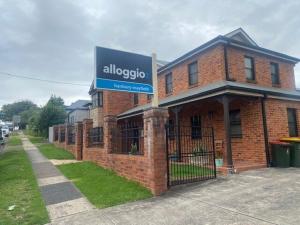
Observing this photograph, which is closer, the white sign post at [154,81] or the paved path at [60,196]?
the paved path at [60,196]

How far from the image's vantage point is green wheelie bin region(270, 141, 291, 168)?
1068 centimetres

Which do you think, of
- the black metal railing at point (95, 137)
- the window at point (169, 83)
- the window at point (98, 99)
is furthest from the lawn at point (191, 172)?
the window at point (98, 99)

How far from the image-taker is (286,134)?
12.4 meters

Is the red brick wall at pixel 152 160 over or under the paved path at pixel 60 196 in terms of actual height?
over

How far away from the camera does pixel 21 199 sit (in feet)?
23.9

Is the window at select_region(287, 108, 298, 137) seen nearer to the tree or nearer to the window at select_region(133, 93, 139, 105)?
the window at select_region(133, 93, 139, 105)

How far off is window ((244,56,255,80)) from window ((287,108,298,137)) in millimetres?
2456

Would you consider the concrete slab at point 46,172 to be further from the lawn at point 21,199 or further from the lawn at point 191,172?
the lawn at point 191,172

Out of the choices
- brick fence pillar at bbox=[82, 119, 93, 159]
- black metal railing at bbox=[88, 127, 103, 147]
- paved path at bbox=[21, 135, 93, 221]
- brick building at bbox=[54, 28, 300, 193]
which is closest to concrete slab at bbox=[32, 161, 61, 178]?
paved path at bbox=[21, 135, 93, 221]

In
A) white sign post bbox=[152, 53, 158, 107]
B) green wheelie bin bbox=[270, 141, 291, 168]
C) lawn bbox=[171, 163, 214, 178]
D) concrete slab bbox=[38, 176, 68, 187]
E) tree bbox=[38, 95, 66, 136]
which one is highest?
tree bbox=[38, 95, 66, 136]

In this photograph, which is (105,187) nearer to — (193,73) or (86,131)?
(86,131)

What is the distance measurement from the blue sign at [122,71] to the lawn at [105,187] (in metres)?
2.95

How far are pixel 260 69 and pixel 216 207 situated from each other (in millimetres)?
10471

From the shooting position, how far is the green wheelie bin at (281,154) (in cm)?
1068
